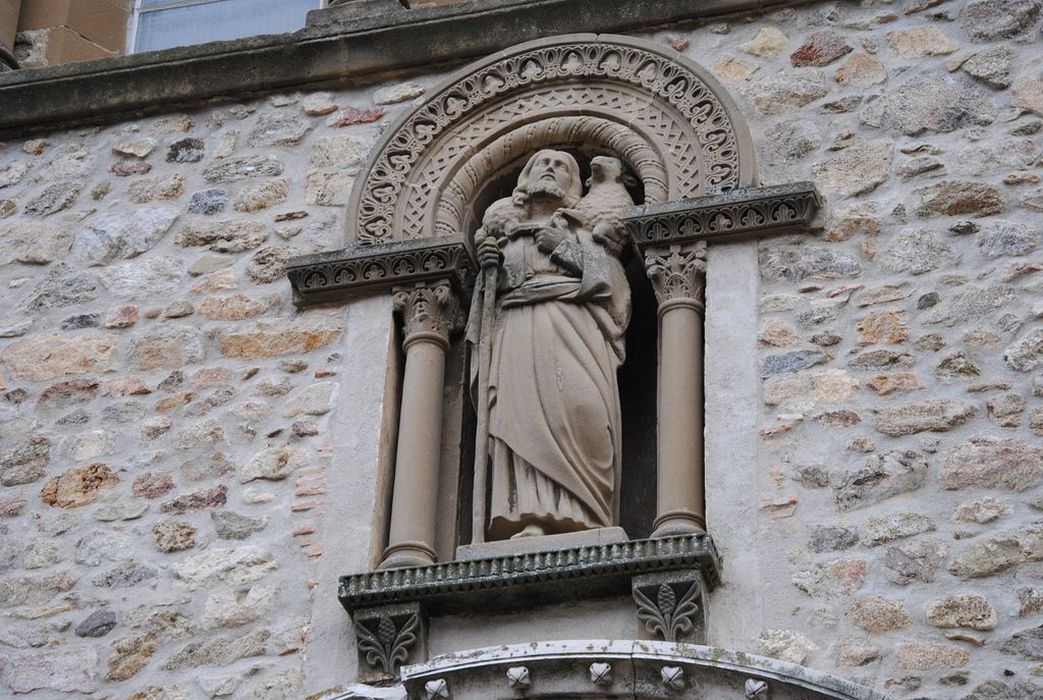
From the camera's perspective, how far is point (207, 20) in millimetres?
10367

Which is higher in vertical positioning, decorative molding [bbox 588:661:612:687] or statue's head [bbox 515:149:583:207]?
statue's head [bbox 515:149:583:207]

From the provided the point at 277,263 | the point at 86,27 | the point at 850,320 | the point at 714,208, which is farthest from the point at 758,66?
the point at 86,27

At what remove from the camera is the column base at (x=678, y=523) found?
730 cm

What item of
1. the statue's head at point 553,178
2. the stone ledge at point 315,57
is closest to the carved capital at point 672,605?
the statue's head at point 553,178

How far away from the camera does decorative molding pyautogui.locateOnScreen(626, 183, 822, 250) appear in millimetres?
7953

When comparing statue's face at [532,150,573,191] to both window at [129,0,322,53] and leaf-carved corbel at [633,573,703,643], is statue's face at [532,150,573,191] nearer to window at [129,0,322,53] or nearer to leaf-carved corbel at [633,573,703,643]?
leaf-carved corbel at [633,573,703,643]

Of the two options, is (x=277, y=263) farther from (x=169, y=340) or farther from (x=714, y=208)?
(x=714, y=208)

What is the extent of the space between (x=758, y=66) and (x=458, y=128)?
116 centimetres

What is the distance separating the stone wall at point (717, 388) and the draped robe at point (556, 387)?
369mm

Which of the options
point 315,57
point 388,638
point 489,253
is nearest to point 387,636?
point 388,638

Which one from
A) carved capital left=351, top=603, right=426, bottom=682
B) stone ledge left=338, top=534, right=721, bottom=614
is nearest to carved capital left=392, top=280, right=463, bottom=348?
stone ledge left=338, top=534, right=721, bottom=614

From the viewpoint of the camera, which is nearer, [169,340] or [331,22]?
[169,340]

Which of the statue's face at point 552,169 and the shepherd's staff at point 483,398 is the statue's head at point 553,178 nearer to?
the statue's face at point 552,169

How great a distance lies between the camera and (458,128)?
877cm
